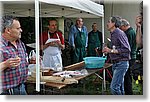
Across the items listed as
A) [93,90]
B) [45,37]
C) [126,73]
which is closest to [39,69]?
[45,37]

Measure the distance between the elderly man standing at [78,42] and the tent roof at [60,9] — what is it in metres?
0.16

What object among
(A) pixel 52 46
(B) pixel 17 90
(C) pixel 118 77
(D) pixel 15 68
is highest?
(A) pixel 52 46

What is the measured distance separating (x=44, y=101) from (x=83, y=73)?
0.55 metres

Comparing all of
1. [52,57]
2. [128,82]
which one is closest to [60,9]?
[52,57]

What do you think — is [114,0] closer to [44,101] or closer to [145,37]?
[145,37]

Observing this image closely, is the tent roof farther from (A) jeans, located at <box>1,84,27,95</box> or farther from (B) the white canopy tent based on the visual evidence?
(A) jeans, located at <box>1,84,27,95</box>

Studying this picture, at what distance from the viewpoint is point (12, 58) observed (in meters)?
4.25

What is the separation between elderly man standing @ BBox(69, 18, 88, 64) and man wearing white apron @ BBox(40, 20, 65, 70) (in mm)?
120

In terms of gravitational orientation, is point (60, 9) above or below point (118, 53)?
above

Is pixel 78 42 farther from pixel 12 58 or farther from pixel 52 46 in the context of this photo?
pixel 12 58

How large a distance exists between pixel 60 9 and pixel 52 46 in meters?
0.43

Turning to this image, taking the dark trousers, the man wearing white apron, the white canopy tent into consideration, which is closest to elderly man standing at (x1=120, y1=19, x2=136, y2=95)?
the dark trousers

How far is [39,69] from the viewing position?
429 cm

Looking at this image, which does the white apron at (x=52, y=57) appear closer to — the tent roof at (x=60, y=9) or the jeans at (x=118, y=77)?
the tent roof at (x=60, y=9)
